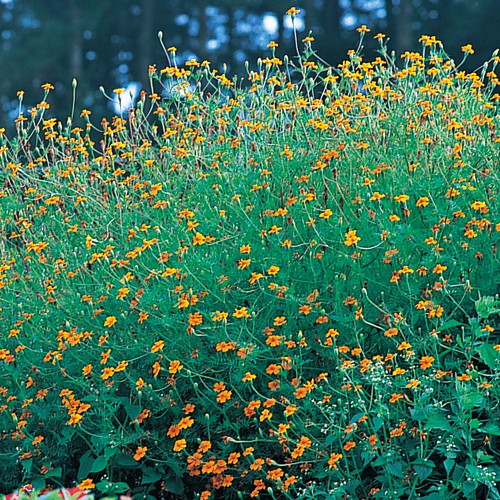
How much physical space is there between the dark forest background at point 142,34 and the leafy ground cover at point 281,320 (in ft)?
50.1

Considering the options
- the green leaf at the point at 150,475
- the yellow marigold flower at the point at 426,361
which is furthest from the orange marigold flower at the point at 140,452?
the yellow marigold flower at the point at 426,361

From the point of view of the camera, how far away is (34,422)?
3.66m

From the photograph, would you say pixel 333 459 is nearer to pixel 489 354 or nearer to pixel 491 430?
pixel 491 430

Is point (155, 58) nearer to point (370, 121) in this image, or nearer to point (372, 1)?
point (372, 1)

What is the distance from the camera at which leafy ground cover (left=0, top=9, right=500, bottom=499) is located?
2982 mm

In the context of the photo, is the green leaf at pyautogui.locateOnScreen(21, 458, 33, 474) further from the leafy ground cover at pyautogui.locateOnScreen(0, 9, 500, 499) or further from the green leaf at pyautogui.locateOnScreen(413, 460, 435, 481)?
the green leaf at pyautogui.locateOnScreen(413, 460, 435, 481)

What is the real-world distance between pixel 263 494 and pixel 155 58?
20.1m

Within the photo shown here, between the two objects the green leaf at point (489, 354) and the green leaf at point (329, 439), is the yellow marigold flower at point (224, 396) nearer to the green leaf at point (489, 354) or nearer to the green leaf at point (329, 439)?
the green leaf at point (329, 439)

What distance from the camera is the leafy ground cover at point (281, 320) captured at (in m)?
2.98

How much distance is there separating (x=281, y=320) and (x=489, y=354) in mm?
724

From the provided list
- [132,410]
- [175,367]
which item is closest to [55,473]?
[132,410]

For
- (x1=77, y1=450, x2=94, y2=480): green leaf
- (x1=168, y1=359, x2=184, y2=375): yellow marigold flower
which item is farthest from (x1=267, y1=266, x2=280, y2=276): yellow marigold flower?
(x1=77, y1=450, x2=94, y2=480): green leaf

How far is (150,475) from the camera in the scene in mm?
3361

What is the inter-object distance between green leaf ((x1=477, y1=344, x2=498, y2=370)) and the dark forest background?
16143 millimetres
